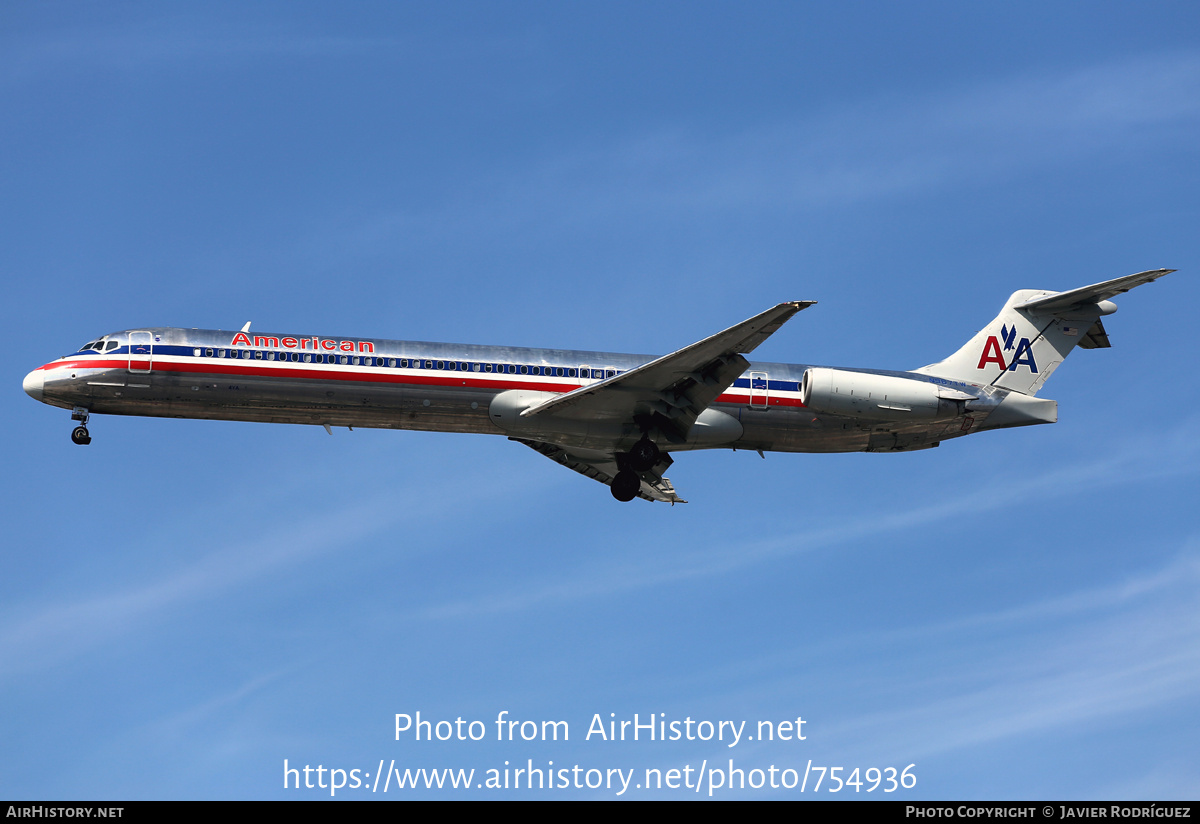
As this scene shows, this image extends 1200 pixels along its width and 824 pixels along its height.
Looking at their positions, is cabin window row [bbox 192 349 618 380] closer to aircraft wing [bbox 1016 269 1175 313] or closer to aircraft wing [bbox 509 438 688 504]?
aircraft wing [bbox 509 438 688 504]

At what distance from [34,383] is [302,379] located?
21.8 feet

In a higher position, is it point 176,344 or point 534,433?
point 176,344

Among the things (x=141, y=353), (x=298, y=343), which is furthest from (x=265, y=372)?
(x=141, y=353)

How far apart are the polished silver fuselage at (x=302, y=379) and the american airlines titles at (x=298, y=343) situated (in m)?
0.02

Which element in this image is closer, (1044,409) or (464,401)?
(464,401)

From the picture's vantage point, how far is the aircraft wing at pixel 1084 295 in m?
31.8

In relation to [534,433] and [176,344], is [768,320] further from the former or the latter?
[176,344]

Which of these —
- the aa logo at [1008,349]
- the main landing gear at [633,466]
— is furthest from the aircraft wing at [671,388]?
the aa logo at [1008,349]

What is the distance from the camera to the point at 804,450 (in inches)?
1292

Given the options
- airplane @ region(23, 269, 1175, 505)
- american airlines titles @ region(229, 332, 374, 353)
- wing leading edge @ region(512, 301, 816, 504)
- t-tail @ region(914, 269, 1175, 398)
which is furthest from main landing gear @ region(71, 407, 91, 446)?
t-tail @ region(914, 269, 1175, 398)

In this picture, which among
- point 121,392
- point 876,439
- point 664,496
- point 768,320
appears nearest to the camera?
point 768,320

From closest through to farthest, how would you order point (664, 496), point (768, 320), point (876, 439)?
point (768, 320) → point (876, 439) → point (664, 496)

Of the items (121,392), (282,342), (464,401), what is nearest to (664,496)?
(464,401)

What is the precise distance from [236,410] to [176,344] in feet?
7.08
